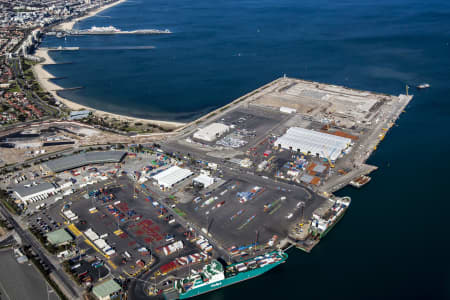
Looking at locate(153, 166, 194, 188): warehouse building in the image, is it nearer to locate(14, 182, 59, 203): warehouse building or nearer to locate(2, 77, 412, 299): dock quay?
locate(2, 77, 412, 299): dock quay

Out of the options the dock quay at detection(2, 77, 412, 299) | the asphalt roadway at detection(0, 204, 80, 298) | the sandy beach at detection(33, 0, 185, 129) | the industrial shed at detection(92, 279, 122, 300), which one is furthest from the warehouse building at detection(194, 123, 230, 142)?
the industrial shed at detection(92, 279, 122, 300)

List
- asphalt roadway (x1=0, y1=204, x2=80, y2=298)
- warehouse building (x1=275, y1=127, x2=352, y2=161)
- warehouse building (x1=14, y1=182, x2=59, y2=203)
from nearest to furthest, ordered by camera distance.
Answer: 1. asphalt roadway (x1=0, y1=204, x2=80, y2=298)
2. warehouse building (x1=14, y1=182, x2=59, y2=203)
3. warehouse building (x1=275, y1=127, x2=352, y2=161)

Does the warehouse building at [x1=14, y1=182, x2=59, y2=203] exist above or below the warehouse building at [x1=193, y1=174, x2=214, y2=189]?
above

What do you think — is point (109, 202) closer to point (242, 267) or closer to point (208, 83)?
point (242, 267)

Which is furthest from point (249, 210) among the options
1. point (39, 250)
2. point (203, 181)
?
point (39, 250)

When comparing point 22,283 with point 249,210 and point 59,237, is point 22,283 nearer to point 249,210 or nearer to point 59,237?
point 59,237

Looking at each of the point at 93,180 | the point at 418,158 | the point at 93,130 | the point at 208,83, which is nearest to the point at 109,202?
the point at 93,180
